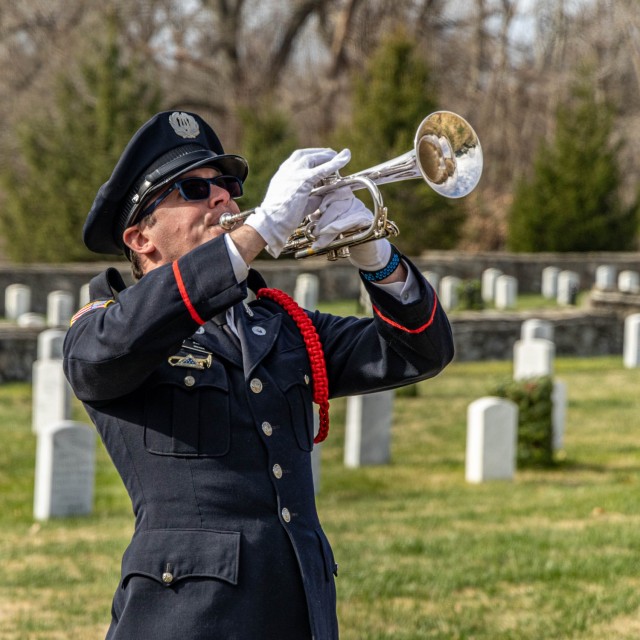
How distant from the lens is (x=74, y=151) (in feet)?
92.9

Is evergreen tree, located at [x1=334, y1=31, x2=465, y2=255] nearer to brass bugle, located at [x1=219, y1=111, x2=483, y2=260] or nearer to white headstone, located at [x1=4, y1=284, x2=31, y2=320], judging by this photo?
white headstone, located at [x1=4, y1=284, x2=31, y2=320]

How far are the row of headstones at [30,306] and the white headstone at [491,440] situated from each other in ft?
27.7

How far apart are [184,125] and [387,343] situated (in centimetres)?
71

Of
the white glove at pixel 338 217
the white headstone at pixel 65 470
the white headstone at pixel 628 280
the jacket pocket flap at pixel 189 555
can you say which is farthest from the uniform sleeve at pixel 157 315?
the white headstone at pixel 628 280

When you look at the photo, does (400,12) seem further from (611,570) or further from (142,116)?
(611,570)

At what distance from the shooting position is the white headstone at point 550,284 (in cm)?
2730

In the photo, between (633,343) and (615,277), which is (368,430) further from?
(615,277)

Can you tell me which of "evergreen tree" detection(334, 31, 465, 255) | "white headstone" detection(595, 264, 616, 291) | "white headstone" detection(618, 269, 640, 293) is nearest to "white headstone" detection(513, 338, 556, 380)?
"white headstone" detection(618, 269, 640, 293)

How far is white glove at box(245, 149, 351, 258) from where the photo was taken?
246cm

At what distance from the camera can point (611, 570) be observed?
6582mm

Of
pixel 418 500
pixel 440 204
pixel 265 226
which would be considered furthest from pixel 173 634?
pixel 440 204

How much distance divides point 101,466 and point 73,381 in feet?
24.8

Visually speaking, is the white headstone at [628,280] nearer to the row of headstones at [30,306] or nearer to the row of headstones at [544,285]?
the row of headstones at [544,285]

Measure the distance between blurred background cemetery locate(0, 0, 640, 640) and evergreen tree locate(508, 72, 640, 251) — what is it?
0.06 meters
